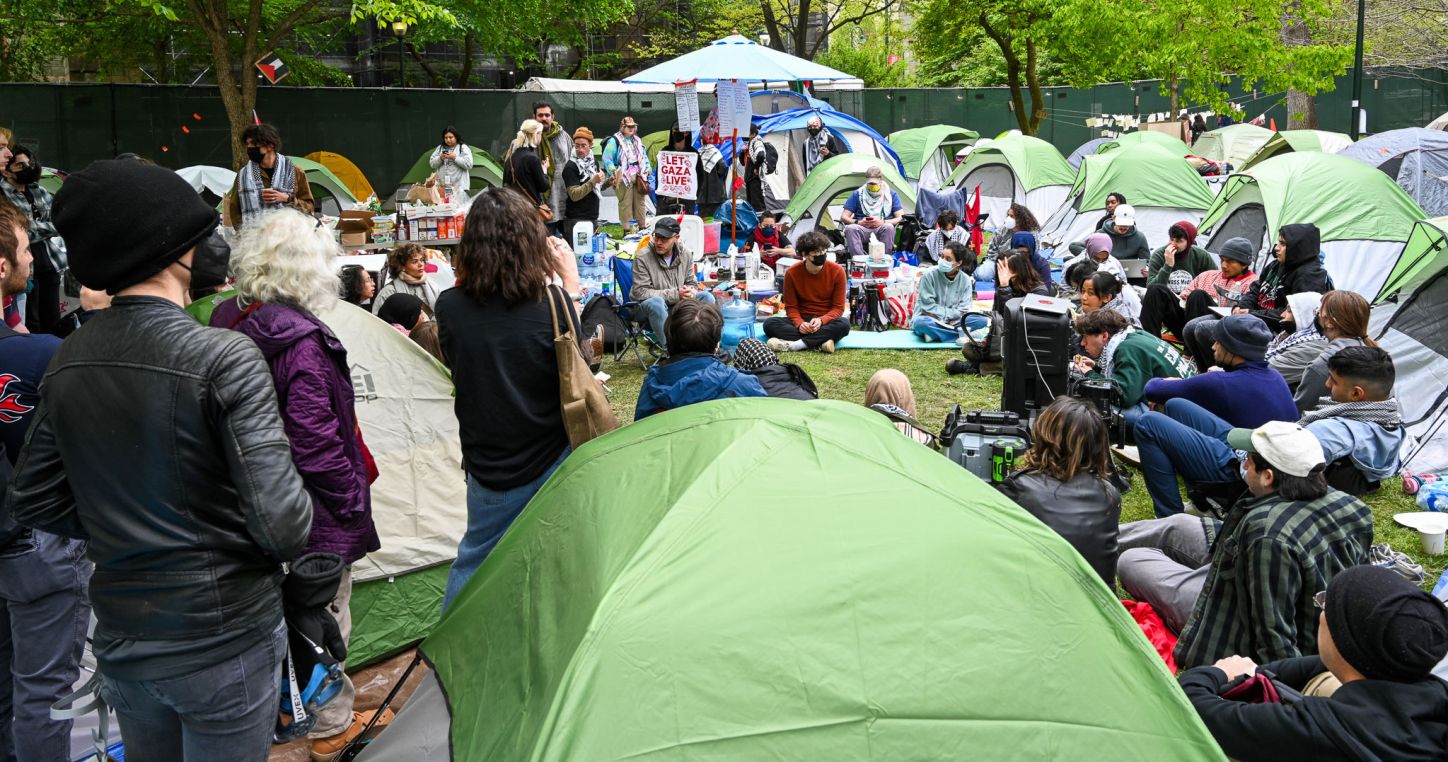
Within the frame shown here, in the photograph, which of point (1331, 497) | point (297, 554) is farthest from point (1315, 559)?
point (297, 554)

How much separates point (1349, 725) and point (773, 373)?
3.67 meters

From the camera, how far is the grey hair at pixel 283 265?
332 centimetres

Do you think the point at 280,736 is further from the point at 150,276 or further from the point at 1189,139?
the point at 1189,139

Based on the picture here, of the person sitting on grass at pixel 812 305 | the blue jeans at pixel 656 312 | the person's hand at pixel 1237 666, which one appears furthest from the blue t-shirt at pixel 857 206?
the person's hand at pixel 1237 666

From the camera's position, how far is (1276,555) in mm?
3625

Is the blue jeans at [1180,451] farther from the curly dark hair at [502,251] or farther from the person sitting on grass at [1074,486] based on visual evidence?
the curly dark hair at [502,251]

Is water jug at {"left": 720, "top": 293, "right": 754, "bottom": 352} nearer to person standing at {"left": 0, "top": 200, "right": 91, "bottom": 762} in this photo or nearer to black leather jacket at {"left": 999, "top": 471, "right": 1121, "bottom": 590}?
black leather jacket at {"left": 999, "top": 471, "right": 1121, "bottom": 590}

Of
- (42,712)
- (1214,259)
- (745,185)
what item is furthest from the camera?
(745,185)

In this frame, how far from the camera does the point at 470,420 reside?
12.3ft

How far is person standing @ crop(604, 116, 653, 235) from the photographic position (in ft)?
49.2

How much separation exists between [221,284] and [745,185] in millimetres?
12428

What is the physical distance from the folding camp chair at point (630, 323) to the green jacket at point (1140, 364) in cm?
369

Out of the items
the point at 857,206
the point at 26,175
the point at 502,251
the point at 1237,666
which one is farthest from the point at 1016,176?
the point at 502,251

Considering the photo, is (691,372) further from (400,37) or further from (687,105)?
(400,37)
